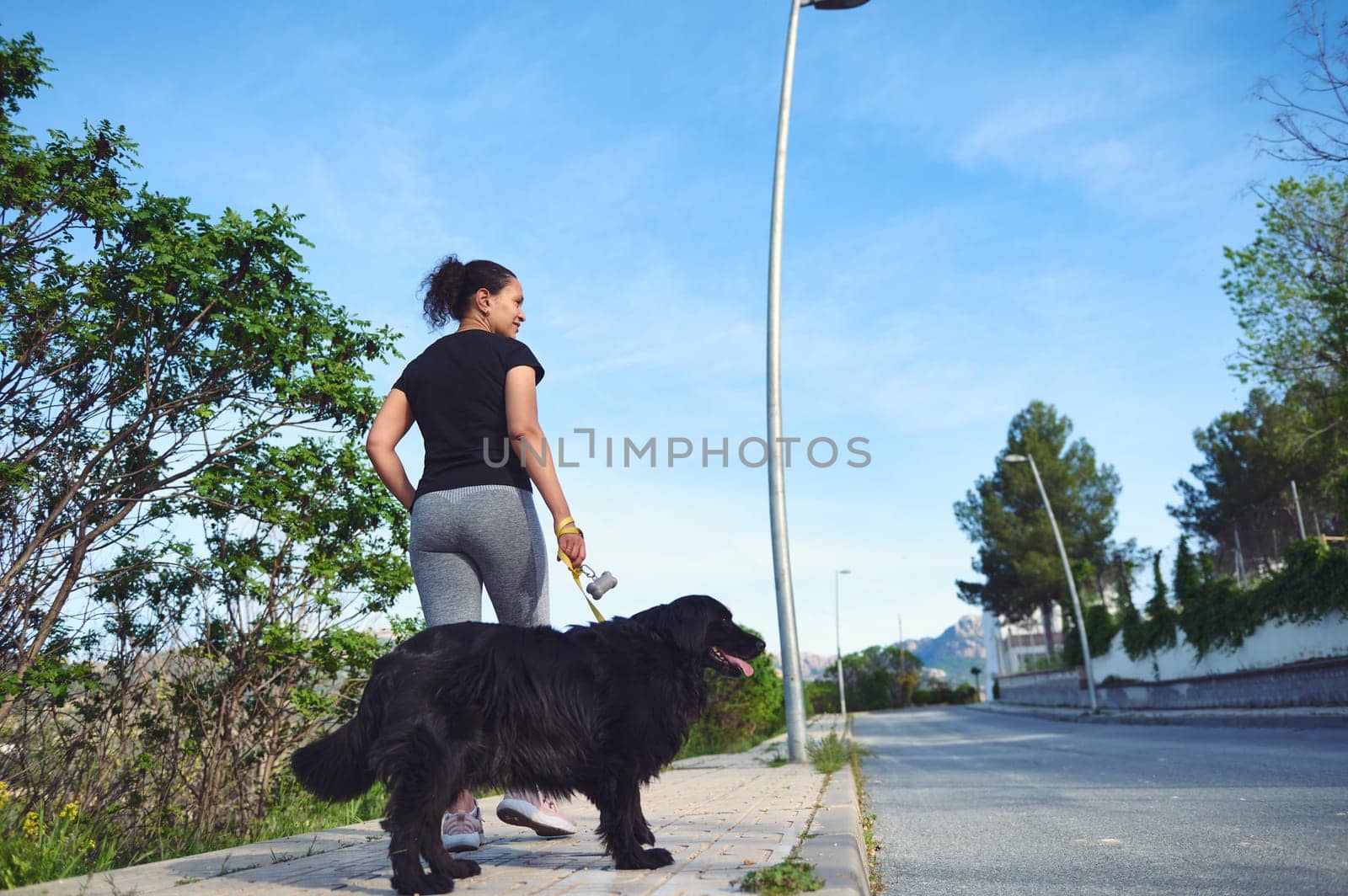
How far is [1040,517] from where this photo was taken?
171ft

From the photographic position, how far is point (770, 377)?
9570 millimetres

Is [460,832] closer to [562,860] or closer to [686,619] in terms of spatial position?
[562,860]

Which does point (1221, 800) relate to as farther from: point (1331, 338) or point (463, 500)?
point (1331, 338)

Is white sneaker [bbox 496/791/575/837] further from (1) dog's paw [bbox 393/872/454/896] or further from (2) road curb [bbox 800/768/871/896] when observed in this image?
(2) road curb [bbox 800/768/871/896]

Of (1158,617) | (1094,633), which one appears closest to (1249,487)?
(1094,633)

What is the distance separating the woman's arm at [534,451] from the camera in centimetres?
361

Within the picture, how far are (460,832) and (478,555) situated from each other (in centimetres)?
105

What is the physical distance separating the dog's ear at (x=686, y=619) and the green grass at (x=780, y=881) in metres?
0.85

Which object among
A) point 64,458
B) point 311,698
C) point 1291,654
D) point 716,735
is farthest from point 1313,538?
point 64,458

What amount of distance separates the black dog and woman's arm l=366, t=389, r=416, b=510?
1015 mm

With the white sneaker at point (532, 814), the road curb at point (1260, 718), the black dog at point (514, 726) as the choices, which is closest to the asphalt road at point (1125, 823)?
the black dog at point (514, 726)

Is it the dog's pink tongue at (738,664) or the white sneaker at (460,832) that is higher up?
the dog's pink tongue at (738,664)

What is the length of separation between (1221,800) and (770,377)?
17.6ft

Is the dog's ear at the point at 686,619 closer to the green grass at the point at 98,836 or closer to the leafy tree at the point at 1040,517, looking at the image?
the green grass at the point at 98,836
